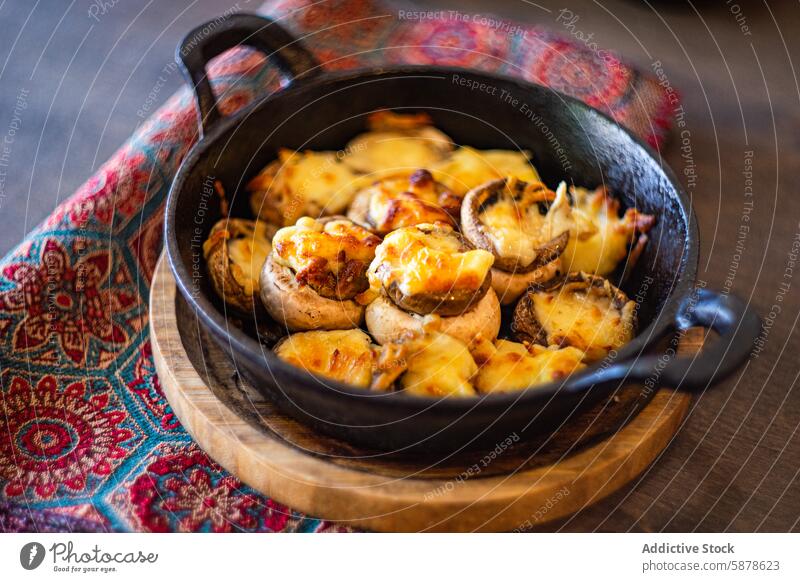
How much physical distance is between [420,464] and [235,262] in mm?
453

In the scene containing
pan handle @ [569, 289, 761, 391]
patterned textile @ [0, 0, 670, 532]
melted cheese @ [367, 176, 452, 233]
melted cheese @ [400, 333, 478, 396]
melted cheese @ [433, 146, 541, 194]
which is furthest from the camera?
melted cheese @ [433, 146, 541, 194]

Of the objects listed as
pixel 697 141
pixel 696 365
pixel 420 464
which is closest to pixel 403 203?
pixel 420 464

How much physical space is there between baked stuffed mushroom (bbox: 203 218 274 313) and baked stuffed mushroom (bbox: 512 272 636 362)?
0.44 metres

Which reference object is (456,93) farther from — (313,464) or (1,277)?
(1,277)

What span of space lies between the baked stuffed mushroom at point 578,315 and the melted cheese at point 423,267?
18cm

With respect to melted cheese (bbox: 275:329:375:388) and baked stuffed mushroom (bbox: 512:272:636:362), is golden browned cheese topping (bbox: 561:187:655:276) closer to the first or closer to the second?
baked stuffed mushroom (bbox: 512:272:636:362)

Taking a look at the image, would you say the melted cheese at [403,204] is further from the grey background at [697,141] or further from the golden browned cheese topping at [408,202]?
the grey background at [697,141]

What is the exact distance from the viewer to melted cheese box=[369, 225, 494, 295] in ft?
3.73

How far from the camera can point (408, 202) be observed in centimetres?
139

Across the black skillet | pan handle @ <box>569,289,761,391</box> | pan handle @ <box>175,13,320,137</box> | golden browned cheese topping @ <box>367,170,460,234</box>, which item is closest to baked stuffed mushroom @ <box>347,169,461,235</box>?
golden browned cheese topping @ <box>367,170,460,234</box>

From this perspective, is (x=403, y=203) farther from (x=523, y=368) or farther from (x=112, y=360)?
(x=112, y=360)

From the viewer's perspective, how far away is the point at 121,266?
1.60m
